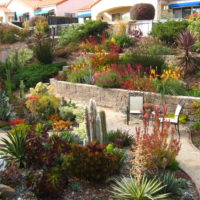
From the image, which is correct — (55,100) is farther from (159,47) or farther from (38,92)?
(159,47)

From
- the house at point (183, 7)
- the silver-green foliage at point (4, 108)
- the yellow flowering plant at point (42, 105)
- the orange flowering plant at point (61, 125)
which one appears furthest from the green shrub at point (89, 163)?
the house at point (183, 7)

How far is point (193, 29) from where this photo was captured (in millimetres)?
13227

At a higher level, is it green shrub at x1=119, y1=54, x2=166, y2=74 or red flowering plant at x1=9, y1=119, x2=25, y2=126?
→ green shrub at x1=119, y1=54, x2=166, y2=74

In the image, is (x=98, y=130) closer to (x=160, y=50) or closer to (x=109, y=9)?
(x=160, y=50)

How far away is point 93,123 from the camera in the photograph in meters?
6.03

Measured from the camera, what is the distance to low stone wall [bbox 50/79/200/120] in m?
9.17

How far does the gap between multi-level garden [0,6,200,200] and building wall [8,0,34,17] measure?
61.4ft

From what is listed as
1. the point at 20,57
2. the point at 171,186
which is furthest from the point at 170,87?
the point at 20,57

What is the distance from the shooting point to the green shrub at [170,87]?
9.52 metres

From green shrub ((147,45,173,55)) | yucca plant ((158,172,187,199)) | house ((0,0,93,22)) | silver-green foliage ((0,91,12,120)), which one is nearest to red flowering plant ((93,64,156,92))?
green shrub ((147,45,173,55))

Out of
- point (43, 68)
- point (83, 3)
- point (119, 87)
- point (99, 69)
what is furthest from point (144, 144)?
point (83, 3)

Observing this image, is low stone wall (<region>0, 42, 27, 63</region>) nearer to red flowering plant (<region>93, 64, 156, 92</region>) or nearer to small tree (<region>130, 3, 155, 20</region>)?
small tree (<region>130, 3, 155, 20</region>)

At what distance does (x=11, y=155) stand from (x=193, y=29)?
10459 mm

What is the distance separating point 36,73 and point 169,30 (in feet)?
22.8
